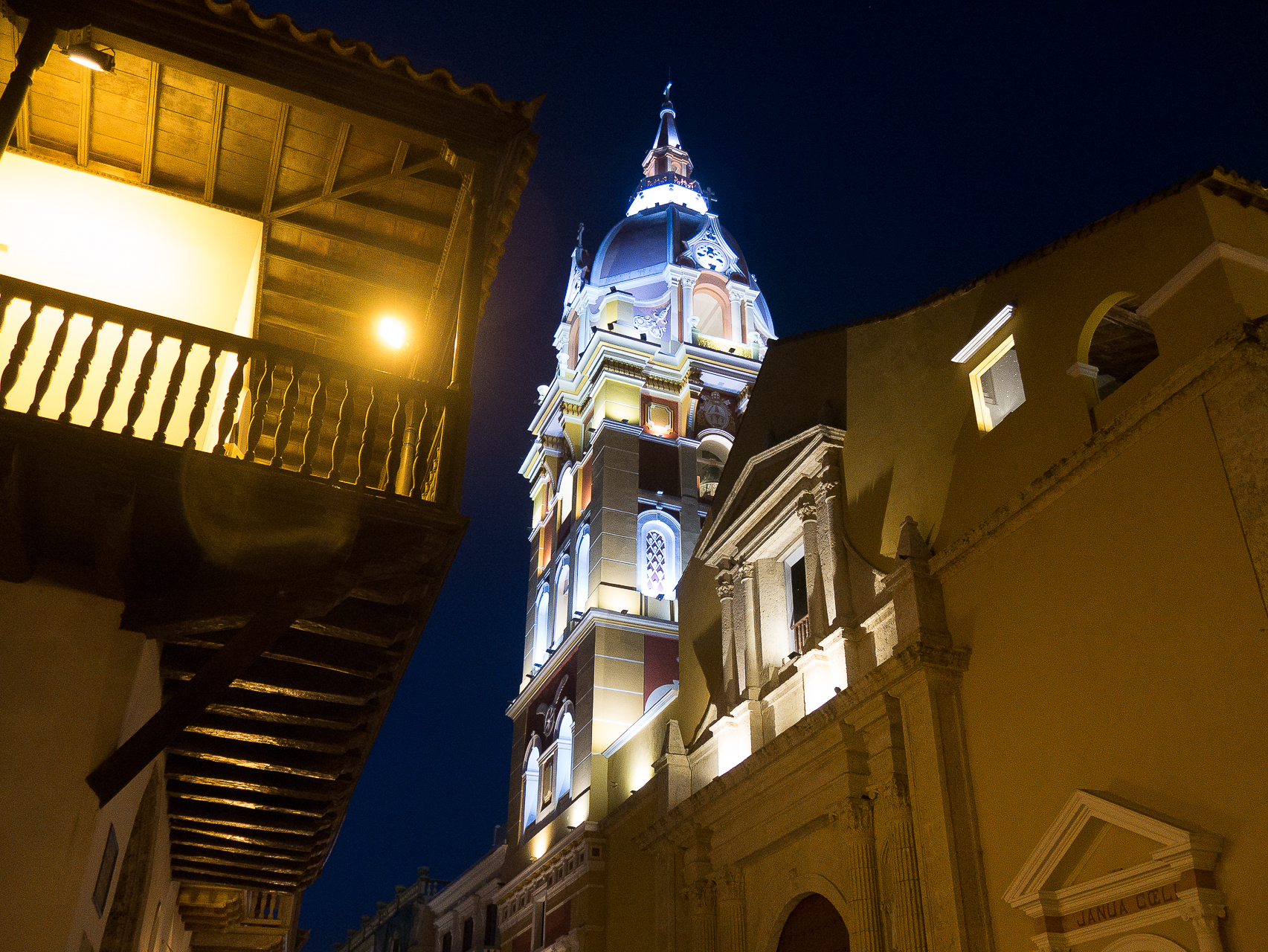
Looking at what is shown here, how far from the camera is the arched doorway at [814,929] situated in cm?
1162

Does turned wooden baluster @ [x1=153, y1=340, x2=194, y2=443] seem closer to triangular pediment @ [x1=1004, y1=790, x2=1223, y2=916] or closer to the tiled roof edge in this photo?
the tiled roof edge

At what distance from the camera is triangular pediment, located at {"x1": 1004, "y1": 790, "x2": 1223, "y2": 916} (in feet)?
23.8

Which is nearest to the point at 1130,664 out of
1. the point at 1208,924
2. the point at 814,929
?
the point at 1208,924

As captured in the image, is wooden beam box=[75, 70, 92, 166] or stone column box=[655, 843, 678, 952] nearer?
wooden beam box=[75, 70, 92, 166]

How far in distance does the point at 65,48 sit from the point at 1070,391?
8.38m

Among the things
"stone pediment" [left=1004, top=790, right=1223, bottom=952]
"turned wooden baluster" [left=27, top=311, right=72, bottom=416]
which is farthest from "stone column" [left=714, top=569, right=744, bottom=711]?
"turned wooden baluster" [left=27, top=311, right=72, bottom=416]

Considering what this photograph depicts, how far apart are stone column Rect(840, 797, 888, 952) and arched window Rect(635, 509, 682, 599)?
12.2m

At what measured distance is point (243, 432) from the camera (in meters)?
8.95

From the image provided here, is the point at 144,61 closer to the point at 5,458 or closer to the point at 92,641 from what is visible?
the point at 5,458

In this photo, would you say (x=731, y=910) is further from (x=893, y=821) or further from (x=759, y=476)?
(x=759, y=476)

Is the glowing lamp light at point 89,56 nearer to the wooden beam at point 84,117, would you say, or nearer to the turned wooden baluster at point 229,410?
the wooden beam at point 84,117

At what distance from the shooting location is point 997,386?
1145 cm

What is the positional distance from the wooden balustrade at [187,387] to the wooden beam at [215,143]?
4.44ft

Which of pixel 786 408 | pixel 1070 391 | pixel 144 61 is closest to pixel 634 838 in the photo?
pixel 786 408
